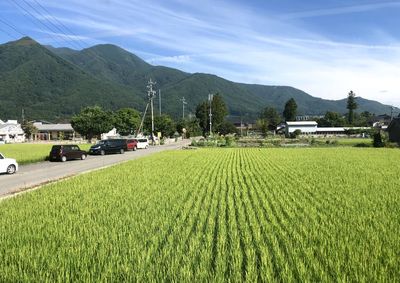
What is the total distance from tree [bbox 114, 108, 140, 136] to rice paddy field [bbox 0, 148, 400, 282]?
96.7 meters

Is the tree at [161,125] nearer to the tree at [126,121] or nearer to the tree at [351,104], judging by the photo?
the tree at [126,121]

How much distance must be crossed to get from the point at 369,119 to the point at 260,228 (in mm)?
205845

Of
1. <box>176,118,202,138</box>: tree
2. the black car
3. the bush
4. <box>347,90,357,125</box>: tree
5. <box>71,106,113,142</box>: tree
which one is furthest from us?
<box>347,90,357,125</box>: tree

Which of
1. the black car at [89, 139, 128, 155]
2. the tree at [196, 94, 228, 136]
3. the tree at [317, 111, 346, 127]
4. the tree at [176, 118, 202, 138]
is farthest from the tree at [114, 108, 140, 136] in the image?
the tree at [317, 111, 346, 127]

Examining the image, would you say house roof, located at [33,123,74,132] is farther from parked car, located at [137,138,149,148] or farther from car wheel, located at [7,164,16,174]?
car wheel, located at [7,164,16,174]

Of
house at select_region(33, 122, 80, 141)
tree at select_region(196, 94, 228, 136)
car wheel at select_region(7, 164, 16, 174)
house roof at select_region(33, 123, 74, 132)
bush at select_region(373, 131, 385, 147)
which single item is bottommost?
bush at select_region(373, 131, 385, 147)

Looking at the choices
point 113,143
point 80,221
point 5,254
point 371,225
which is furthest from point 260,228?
point 113,143

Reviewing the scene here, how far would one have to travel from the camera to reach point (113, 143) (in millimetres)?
45500

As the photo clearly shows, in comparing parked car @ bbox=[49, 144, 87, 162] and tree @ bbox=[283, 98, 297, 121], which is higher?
tree @ bbox=[283, 98, 297, 121]

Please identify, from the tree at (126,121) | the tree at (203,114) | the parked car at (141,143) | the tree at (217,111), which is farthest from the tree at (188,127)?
the parked car at (141,143)

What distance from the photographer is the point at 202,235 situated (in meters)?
8.15

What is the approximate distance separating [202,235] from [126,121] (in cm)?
10562

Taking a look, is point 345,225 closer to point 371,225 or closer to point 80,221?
point 371,225

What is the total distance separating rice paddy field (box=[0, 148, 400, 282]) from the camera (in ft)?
19.9
